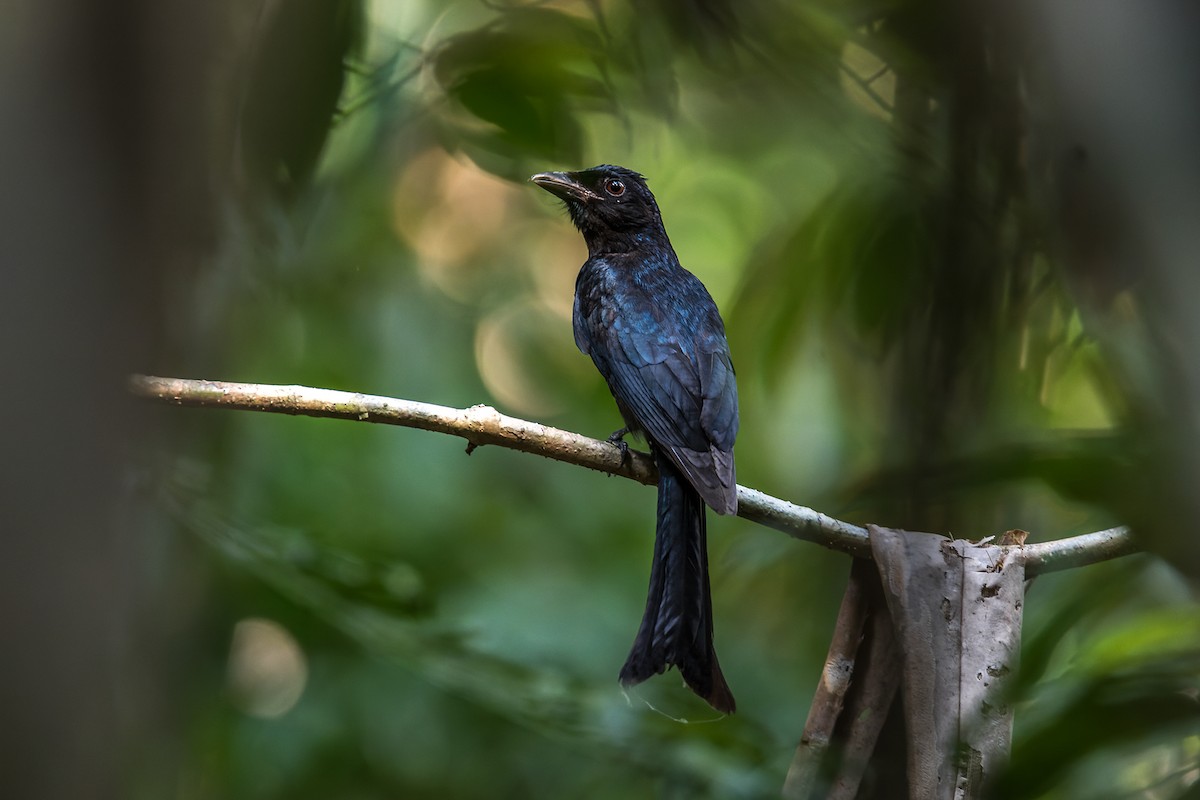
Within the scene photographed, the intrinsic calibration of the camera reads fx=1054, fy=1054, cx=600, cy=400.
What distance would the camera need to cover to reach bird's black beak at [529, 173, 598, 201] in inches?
158

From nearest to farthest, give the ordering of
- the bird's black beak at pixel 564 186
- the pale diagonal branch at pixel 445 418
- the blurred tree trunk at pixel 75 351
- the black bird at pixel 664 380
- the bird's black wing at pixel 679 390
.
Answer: the blurred tree trunk at pixel 75 351 < the pale diagonal branch at pixel 445 418 < the black bird at pixel 664 380 < the bird's black wing at pixel 679 390 < the bird's black beak at pixel 564 186

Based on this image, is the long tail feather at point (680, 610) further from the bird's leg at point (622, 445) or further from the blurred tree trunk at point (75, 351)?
the blurred tree trunk at point (75, 351)

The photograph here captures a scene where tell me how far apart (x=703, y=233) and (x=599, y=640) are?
7.83ft

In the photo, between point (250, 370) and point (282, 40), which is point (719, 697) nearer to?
point (282, 40)

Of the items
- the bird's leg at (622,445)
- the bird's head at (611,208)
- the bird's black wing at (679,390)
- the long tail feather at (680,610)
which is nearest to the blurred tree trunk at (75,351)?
the long tail feather at (680,610)

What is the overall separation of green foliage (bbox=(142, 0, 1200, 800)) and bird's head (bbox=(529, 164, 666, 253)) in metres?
0.39

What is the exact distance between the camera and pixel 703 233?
17.9 feet

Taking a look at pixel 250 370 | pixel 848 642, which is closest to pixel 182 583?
pixel 250 370

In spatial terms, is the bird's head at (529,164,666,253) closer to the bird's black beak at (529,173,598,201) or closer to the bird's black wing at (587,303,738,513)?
the bird's black beak at (529,173,598,201)

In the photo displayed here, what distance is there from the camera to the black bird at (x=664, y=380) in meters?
2.73

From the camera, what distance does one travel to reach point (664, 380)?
345 centimetres

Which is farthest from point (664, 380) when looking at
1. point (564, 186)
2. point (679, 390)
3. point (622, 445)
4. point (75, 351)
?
point (75, 351)

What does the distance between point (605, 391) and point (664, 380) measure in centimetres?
155

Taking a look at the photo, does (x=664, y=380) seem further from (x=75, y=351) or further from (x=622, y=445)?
(x=75, y=351)
